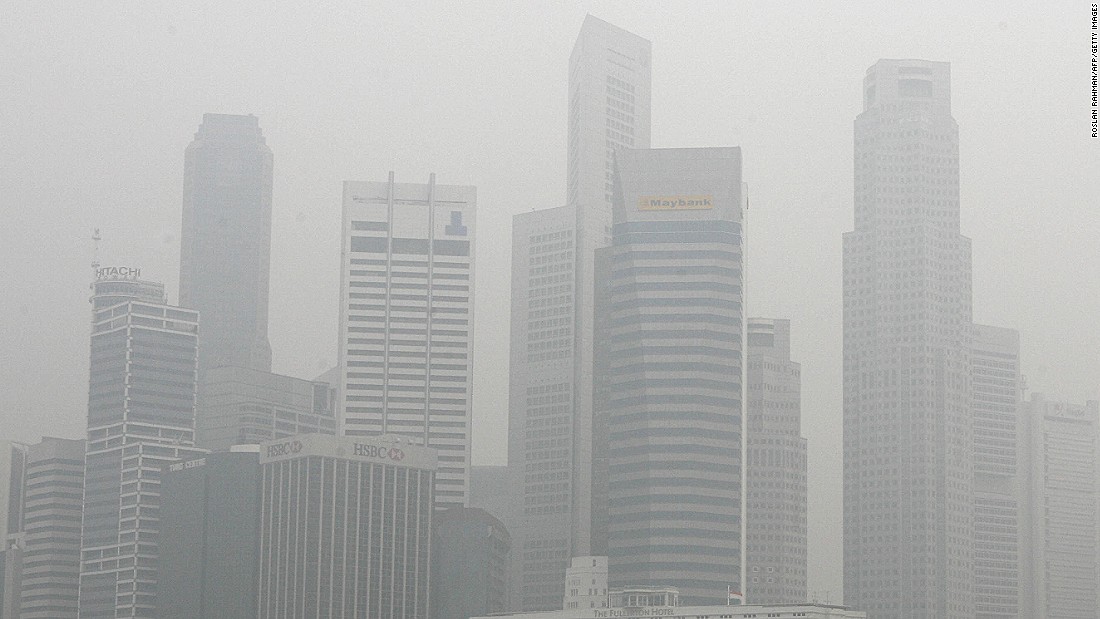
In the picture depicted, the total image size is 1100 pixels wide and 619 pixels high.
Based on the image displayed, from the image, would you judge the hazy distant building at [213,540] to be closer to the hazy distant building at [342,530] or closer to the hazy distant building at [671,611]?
the hazy distant building at [342,530]

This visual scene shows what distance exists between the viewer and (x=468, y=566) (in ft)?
589

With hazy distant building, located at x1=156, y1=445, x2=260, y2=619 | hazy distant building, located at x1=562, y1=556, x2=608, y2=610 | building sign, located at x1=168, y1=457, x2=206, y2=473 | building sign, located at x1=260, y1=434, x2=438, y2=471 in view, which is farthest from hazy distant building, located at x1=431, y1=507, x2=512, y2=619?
building sign, located at x1=168, y1=457, x2=206, y2=473

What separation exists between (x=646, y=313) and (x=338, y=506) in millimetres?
37467

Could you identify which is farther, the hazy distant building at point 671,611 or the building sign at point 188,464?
the building sign at point 188,464

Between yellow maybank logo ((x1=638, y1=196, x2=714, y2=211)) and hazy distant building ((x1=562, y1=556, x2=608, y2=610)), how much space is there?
41252 millimetres

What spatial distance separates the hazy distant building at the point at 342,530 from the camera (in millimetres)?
175500

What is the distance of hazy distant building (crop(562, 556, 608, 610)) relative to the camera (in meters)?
152

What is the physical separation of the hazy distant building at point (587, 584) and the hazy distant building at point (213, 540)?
39.4 meters

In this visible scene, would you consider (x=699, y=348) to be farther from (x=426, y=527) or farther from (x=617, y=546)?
(x=426, y=527)

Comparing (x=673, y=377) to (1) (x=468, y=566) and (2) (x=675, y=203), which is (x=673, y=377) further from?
(1) (x=468, y=566)

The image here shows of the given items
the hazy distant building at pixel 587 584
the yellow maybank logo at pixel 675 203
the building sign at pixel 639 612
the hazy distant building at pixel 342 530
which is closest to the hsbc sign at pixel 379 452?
the hazy distant building at pixel 342 530

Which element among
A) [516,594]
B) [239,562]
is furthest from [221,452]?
[516,594]

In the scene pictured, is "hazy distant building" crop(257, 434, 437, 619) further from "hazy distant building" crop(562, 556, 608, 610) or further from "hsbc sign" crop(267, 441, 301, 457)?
"hazy distant building" crop(562, 556, 608, 610)

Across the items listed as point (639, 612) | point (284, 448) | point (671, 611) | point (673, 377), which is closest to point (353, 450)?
point (284, 448)
